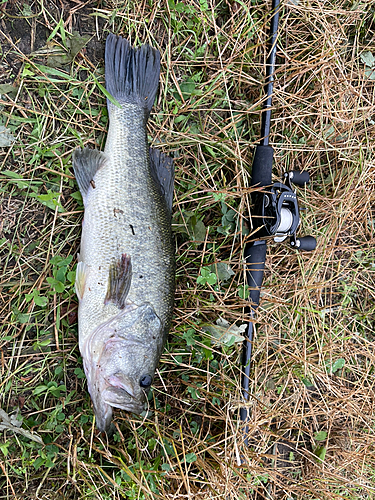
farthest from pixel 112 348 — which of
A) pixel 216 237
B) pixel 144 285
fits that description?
pixel 216 237

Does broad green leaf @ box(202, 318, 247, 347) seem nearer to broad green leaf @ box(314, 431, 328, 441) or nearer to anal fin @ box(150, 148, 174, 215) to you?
anal fin @ box(150, 148, 174, 215)

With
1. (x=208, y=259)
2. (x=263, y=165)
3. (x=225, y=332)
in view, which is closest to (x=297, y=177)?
A: (x=263, y=165)

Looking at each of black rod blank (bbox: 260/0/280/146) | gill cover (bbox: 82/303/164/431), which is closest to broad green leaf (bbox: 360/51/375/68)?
black rod blank (bbox: 260/0/280/146)

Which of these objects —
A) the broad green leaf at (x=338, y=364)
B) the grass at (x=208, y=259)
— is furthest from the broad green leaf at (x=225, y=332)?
the broad green leaf at (x=338, y=364)

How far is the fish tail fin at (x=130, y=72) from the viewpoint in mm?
2494

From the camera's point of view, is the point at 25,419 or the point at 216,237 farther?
the point at 216,237

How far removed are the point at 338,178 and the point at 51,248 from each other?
260 cm

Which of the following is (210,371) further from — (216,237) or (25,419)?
(25,419)

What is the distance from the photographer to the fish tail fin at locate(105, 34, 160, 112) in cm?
249

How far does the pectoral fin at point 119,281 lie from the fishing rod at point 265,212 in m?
1.00

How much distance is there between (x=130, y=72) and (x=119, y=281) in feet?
5.04

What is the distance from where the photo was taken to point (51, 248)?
251 cm

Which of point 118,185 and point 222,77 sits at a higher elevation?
point 222,77

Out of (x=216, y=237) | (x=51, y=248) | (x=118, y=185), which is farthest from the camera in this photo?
(x=216, y=237)
